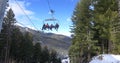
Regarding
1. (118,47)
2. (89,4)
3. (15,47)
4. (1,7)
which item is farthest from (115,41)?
(15,47)

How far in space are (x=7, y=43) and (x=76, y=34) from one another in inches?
868

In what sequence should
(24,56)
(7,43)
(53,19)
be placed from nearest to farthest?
(53,19), (7,43), (24,56)

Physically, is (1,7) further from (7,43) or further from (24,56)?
(24,56)

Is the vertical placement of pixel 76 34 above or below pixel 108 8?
below

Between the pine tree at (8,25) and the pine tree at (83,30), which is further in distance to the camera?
the pine tree at (8,25)

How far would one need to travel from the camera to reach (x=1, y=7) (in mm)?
4664

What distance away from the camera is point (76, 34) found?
187ft

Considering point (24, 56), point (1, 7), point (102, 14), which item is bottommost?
point (24, 56)

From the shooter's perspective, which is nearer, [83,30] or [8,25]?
[83,30]

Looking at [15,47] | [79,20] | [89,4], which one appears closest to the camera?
[89,4]

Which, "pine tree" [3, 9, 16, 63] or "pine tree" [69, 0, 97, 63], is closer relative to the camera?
"pine tree" [69, 0, 97, 63]

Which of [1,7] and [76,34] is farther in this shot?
[76,34]

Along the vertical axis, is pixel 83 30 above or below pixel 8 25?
below

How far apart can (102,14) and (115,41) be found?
7977mm
